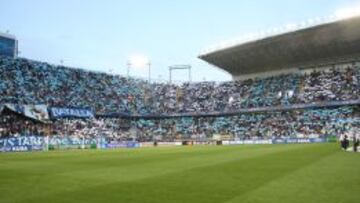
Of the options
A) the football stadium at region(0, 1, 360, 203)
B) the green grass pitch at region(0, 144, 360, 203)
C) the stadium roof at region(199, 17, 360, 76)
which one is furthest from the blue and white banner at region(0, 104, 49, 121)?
the green grass pitch at region(0, 144, 360, 203)

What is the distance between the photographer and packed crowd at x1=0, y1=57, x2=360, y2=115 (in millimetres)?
68688

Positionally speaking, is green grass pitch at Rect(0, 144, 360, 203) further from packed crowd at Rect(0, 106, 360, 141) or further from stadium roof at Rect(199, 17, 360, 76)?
stadium roof at Rect(199, 17, 360, 76)

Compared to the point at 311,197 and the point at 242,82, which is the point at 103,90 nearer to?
the point at 242,82

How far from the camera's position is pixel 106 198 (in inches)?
490

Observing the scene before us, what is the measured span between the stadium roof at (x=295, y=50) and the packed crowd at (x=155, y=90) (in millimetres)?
2544

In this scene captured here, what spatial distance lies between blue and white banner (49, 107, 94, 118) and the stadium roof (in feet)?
87.7

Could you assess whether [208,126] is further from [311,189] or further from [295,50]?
[311,189]

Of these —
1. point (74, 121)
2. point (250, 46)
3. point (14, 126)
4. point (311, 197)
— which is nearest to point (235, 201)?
point (311, 197)

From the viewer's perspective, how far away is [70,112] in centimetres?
7000

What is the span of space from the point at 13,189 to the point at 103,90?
68.6 meters

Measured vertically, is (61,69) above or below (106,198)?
above

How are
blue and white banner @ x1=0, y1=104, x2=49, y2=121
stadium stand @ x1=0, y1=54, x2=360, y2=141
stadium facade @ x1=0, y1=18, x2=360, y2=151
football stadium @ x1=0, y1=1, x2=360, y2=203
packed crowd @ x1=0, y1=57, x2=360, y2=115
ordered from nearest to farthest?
football stadium @ x1=0, y1=1, x2=360, y2=203 → blue and white banner @ x1=0, y1=104, x2=49, y2=121 → stadium facade @ x1=0, y1=18, x2=360, y2=151 → stadium stand @ x1=0, y1=54, x2=360, y2=141 → packed crowd @ x1=0, y1=57, x2=360, y2=115

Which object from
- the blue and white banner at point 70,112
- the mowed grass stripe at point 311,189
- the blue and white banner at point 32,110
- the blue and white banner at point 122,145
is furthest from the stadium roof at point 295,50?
the mowed grass stripe at point 311,189

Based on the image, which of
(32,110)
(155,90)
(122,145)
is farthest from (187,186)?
(155,90)
